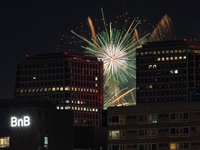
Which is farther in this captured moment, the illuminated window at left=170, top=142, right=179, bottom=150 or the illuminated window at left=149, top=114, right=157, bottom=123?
the illuminated window at left=149, top=114, right=157, bottom=123

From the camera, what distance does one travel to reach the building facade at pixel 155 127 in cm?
14900

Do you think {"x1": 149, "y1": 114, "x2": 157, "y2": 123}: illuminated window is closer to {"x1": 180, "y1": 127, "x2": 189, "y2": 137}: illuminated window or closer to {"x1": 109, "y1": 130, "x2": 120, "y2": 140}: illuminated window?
{"x1": 180, "y1": 127, "x2": 189, "y2": 137}: illuminated window

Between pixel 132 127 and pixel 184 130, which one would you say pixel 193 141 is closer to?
pixel 184 130

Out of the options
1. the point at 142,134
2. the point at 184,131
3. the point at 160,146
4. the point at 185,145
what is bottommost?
the point at 160,146

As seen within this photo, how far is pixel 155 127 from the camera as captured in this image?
15162 centimetres

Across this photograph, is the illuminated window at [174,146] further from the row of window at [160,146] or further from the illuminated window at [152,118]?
the illuminated window at [152,118]

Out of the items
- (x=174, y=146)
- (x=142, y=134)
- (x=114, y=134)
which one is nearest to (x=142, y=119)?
(x=142, y=134)

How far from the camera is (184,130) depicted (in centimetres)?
14925

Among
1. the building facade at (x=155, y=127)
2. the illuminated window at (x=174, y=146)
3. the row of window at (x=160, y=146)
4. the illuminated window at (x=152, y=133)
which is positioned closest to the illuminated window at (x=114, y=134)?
the building facade at (x=155, y=127)

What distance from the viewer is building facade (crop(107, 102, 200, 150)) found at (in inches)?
5866

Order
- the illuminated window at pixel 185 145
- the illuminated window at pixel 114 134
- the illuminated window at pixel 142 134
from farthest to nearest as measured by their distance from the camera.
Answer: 1. the illuminated window at pixel 114 134
2. the illuminated window at pixel 142 134
3. the illuminated window at pixel 185 145

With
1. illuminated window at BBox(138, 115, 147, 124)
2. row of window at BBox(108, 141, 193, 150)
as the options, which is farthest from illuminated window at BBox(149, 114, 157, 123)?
row of window at BBox(108, 141, 193, 150)

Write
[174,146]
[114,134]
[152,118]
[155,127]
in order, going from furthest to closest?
[114,134], [152,118], [155,127], [174,146]

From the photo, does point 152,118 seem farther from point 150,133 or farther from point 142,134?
point 142,134
